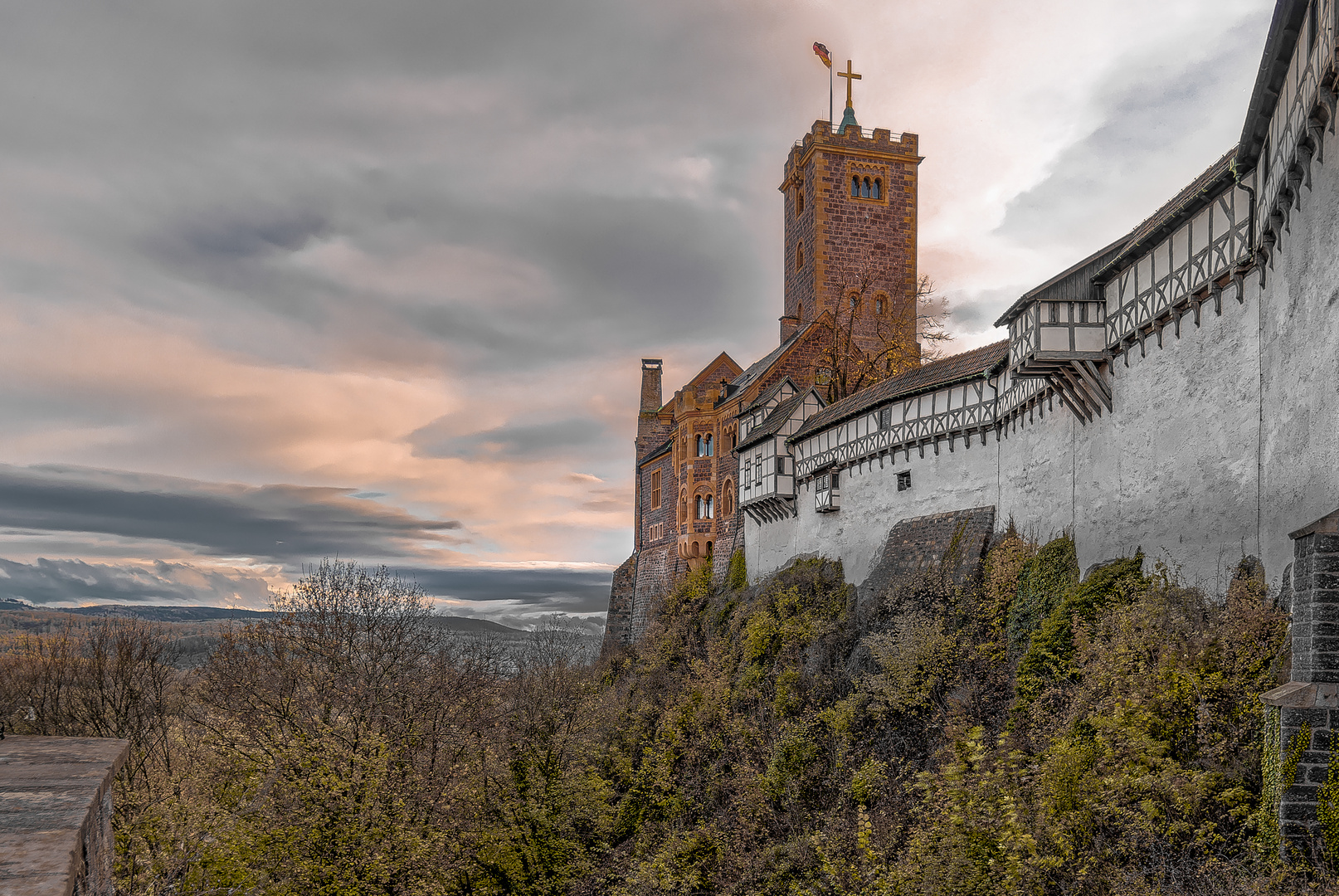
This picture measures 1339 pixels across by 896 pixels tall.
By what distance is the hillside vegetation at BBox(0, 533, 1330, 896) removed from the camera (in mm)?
13695

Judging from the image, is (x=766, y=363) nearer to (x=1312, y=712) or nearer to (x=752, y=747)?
(x=752, y=747)

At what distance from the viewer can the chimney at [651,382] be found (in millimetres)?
60906

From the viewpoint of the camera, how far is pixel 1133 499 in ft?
62.3

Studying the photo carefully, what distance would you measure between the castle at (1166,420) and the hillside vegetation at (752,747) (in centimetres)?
136

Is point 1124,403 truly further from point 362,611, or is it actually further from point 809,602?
point 362,611

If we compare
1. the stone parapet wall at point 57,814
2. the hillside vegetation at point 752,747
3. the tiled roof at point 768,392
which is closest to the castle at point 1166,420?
the tiled roof at point 768,392

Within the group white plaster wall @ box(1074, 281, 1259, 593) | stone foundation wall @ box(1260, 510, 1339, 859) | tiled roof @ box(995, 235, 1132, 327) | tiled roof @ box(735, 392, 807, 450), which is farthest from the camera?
tiled roof @ box(735, 392, 807, 450)

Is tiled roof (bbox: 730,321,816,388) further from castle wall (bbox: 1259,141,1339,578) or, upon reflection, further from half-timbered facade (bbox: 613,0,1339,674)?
castle wall (bbox: 1259,141,1339,578)

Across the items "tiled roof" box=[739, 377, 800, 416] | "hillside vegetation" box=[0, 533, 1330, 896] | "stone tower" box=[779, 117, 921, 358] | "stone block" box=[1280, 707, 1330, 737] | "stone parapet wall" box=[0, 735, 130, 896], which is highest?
"stone tower" box=[779, 117, 921, 358]

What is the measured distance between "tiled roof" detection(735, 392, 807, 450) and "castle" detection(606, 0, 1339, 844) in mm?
169

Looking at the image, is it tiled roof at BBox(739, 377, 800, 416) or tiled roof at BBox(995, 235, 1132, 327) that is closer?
tiled roof at BBox(995, 235, 1132, 327)

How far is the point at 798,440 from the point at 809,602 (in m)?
7.68

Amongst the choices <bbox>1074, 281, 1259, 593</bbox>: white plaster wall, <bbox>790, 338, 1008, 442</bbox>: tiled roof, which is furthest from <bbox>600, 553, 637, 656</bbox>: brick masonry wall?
<bbox>1074, 281, 1259, 593</bbox>: white plaster wall

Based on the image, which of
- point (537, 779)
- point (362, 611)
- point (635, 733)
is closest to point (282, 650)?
point (362, 611)
